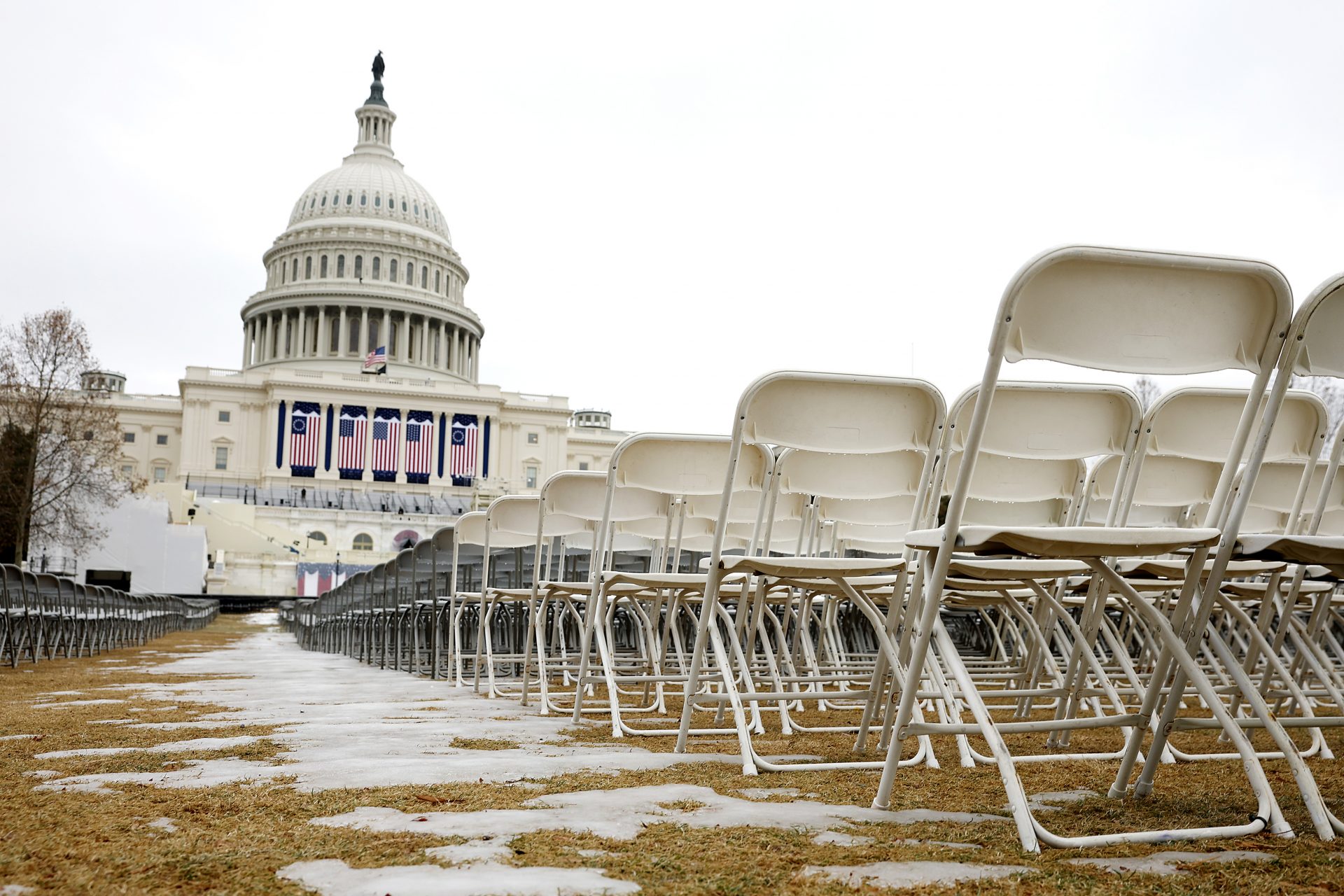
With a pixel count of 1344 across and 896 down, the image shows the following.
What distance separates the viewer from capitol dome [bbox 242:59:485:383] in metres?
81.9

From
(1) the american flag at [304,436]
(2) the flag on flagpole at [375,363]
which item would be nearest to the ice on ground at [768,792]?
(1) the american flag at [304,436]

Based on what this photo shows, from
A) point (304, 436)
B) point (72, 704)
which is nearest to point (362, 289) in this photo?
point (304, 436)

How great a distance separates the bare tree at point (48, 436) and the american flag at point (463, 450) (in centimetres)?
4514

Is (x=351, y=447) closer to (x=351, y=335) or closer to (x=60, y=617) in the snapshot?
(x=351, y=335)

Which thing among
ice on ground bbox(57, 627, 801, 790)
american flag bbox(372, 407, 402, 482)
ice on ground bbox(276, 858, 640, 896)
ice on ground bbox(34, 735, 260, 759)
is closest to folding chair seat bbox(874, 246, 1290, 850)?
ice on ground bbox(276, 858, 640, 896)

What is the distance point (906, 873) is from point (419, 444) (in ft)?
251

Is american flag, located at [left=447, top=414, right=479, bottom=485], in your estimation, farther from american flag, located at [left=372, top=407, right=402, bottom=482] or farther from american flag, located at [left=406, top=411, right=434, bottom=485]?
american flag, located at [left=372, top=407, right=402, bottom=482]

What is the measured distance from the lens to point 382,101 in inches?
3858

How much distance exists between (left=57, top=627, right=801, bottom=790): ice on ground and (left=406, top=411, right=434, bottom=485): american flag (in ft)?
223

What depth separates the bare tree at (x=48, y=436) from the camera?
30.2 metres

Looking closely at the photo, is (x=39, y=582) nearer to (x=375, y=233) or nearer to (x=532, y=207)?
(x=532, y=207)

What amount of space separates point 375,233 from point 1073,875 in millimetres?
87078

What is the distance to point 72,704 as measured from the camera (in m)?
5.58

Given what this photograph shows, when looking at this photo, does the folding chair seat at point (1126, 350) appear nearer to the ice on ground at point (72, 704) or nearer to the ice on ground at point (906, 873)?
the ice on ground at point (906, 873)
